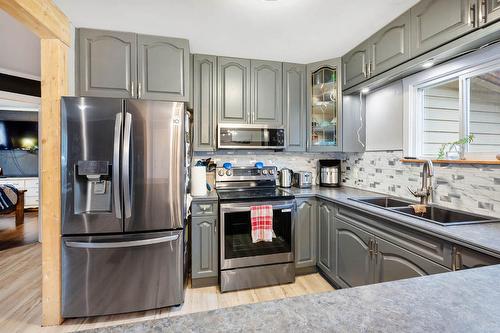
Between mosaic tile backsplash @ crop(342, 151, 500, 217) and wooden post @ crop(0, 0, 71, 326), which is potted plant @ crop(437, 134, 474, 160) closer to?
mosaic tile backsplash @ crop(342, 151, 500, 217)

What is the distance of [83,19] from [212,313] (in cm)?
241

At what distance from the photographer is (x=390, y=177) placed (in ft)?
7.57

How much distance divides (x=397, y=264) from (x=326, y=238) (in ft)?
2.81

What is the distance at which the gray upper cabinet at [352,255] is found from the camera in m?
1.79

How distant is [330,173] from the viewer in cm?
292

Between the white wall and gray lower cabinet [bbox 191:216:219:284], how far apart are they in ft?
7.67

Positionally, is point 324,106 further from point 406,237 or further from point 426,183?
point 406,237

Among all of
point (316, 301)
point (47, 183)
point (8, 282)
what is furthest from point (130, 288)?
point (316, 301)

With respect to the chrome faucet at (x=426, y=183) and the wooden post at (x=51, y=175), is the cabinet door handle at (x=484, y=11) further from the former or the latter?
the wooden post at (x=51, y=175)

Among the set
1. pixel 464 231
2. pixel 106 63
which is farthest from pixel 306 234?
pixel 106 63

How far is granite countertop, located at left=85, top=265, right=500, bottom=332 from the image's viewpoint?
49 cm

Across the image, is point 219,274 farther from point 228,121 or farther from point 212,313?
point 212,313

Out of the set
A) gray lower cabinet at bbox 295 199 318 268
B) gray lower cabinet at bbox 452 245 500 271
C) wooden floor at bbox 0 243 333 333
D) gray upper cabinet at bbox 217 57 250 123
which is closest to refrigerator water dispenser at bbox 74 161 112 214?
wooden floor at bbox 0 243 333 333

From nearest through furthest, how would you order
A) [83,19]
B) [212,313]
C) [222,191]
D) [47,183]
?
[212,313], [47,183], [83,19], [222,191]
